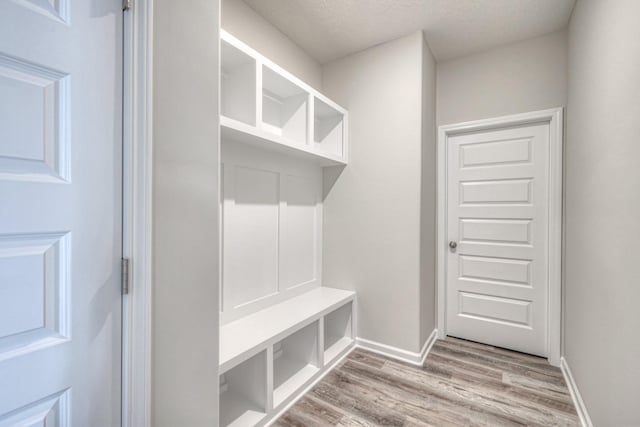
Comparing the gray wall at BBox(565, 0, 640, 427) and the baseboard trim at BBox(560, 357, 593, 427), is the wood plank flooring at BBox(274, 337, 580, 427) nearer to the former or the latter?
the baseboard trim at BBox(560, 357, 593, 427)

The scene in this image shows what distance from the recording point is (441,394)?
1908 mm

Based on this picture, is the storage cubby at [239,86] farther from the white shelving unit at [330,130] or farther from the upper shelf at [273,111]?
the white shelving unit at [330,130]

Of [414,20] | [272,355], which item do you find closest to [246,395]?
[272,355]

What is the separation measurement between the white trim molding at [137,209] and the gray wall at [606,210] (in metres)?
1.76

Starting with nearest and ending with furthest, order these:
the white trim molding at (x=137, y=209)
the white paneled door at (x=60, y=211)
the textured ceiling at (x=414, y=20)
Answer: the white paneled door at (x=60, y=211) < the white trim molding at (x=137, y=209) < the textured ceiling at (x=414, y=20)

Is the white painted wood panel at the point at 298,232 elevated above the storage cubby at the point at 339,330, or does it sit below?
above

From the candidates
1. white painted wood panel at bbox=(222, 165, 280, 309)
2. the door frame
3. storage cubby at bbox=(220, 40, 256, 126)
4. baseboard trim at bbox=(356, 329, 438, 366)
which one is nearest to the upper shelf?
storage cubby at bbox=(220, 40, 256, 126)

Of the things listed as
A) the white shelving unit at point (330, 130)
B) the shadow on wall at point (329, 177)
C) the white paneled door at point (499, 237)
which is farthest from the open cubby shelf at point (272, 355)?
the white shelving unit at point (330, 130)

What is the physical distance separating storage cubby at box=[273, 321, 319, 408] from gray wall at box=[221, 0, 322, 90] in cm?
205

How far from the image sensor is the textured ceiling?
1985 millimetres

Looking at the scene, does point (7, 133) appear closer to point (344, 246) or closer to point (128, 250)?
point (128, 250)

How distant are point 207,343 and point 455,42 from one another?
282 cm

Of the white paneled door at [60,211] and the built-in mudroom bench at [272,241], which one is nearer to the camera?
the white paneled door at [60,211]

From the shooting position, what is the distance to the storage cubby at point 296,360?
1913 mm
